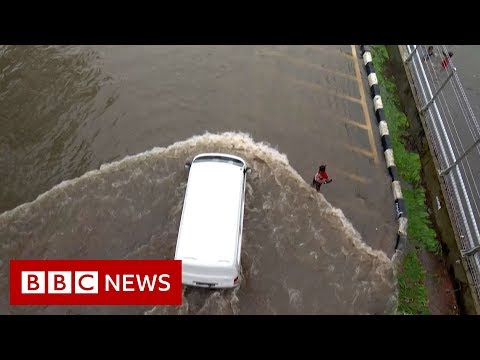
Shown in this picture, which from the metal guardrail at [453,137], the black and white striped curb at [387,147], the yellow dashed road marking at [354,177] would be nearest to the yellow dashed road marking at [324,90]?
the black and white striped curb at [387,147]

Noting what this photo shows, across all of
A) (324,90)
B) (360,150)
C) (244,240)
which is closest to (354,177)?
(360,150)

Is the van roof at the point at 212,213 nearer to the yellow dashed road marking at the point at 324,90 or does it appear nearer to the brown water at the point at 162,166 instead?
the brown water at the point at 162,166

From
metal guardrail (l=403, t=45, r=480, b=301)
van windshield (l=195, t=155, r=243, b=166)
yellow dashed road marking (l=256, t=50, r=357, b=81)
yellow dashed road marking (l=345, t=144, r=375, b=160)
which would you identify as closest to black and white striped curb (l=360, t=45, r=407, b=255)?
yellow dashed road marking (l=345, t=144, r=375, b=160)

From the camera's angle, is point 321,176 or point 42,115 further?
point 42,115

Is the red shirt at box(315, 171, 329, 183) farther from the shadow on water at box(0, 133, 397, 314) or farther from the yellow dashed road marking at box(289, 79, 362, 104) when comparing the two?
the yellow dashed road marking at box(289, 79, 362, 104)

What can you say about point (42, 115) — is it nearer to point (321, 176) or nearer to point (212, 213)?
point (212, 213)
